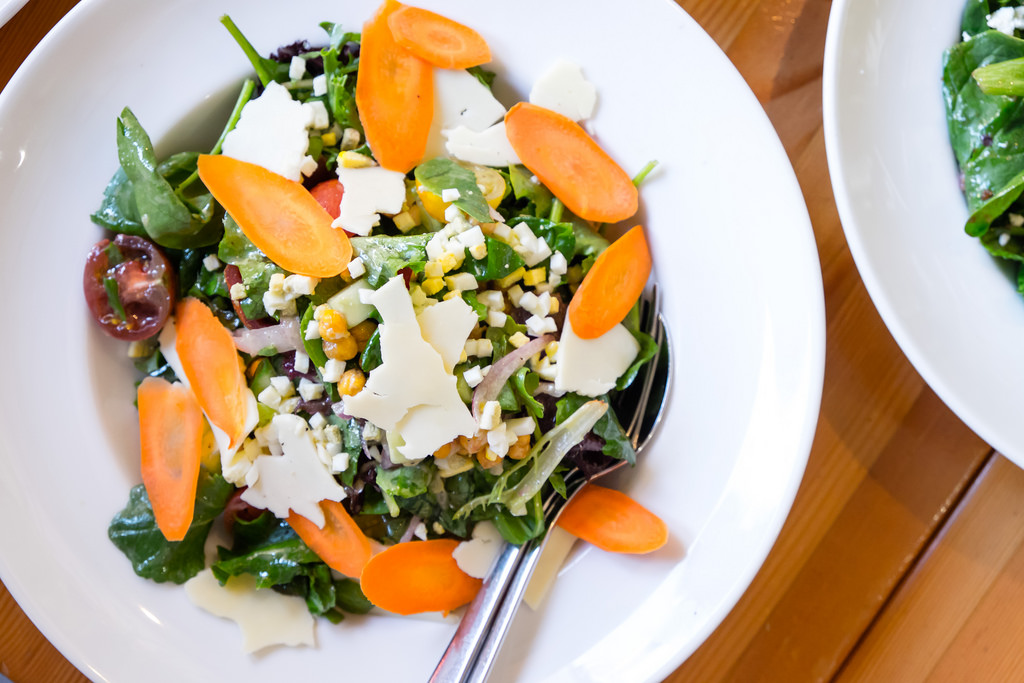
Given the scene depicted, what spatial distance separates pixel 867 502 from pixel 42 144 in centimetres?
183

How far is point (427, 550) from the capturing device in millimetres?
1371

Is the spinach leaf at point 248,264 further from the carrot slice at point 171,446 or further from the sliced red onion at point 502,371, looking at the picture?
the sliced red onion at point 502,371

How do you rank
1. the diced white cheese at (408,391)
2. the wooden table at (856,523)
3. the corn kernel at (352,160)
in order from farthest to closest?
the wooden table at (856,523) < the corn kernel at (352,160) < the diced white cheese at (408,391)

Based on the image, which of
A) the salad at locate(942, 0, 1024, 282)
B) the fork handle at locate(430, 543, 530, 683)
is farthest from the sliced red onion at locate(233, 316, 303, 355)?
the salad at locate(942, 0, 1024, 282)

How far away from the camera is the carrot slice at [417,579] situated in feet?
4.35

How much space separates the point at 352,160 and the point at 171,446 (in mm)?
652

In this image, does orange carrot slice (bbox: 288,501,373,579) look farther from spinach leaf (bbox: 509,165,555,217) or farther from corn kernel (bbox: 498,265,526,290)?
spinach leaf (bbox: 509,165,555,217)

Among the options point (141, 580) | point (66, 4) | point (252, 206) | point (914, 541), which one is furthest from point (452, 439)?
point (66, 4)

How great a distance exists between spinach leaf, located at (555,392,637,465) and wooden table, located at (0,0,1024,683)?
518 millimetres

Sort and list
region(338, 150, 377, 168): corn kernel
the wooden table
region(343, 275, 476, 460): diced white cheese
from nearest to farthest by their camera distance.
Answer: region(343, 275, 476, 460): diced white cheese, region(338, 150, 377, 168): corn kernel, the wooden table

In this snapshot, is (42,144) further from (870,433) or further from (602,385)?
(870,433)

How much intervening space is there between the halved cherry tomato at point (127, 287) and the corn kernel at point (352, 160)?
0.41 meters

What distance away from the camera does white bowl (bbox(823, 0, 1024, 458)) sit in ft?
4.30

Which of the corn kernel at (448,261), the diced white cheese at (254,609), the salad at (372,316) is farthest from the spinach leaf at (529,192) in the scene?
the diced white cheese at (254,609)
